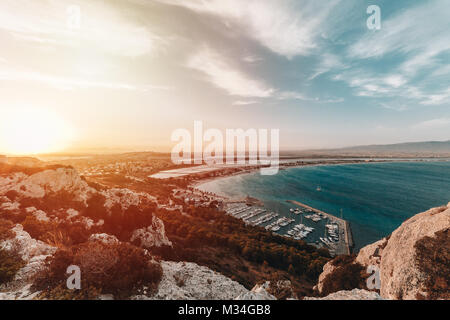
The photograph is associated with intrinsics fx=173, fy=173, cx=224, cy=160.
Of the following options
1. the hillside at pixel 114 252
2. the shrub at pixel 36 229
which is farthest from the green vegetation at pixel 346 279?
the shrub at pixel 36 229

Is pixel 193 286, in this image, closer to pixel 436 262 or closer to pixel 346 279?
pixel 346 279

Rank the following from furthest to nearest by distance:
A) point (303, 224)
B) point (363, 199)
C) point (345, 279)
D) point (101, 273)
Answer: point (363, 199) < point (303, 224) < point (345, 279) < point (101, 273)

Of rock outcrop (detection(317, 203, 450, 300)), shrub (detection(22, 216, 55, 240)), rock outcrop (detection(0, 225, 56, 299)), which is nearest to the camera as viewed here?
rock outcrop (detection(0, 225, 56, 299))

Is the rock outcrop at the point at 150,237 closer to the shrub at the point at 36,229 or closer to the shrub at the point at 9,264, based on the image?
the shrub at the point at 36,229

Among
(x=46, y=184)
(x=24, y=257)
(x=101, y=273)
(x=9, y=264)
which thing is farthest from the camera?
(x=46, y=184)

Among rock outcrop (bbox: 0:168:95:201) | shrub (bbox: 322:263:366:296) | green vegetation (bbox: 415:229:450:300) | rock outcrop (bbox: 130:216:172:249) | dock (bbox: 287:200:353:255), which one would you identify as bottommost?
dock (bbox: 287:200:353:255)

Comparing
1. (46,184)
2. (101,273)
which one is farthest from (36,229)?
(46,184)

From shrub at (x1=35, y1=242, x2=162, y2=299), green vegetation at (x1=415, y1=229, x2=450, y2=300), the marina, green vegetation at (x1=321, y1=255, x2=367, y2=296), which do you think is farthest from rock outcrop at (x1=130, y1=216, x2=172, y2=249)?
the marina

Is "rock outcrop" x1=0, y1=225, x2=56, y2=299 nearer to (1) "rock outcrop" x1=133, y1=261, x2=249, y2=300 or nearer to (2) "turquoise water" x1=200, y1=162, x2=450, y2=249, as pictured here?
(1) "rock outcrop" x1=133, y1=261, x2=249, y2=300

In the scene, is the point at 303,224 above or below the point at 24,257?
below
